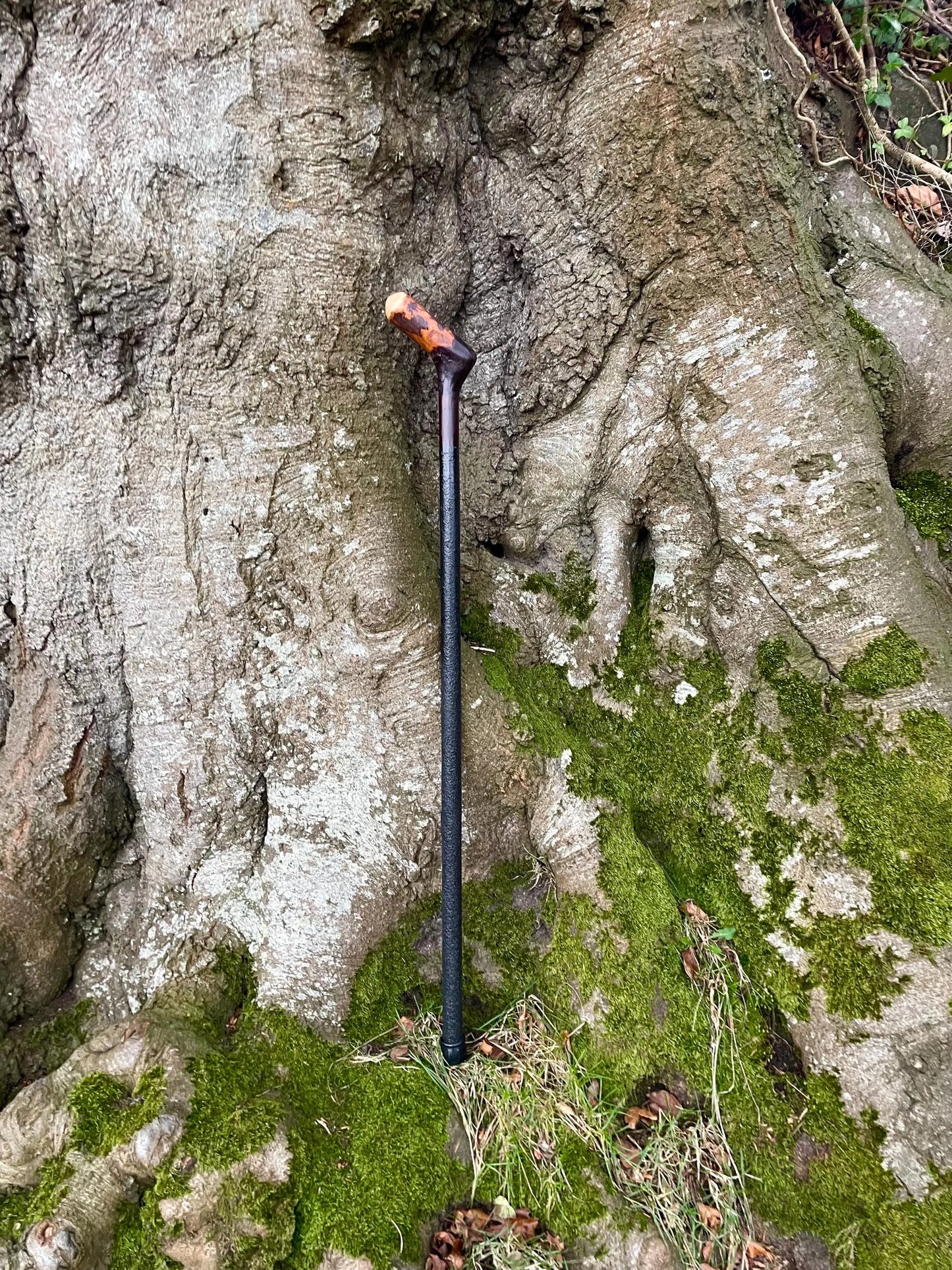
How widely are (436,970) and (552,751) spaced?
75cm

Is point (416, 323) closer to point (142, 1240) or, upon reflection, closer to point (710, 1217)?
point (142, 1240)

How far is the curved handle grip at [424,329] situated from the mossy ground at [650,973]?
2.64ft

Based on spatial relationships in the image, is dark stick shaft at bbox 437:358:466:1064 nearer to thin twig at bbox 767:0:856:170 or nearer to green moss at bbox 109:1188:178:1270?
green moss at bbox 109:1188:178:1270

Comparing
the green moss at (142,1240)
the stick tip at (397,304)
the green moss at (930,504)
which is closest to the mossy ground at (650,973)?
the green moss at (142,1240)

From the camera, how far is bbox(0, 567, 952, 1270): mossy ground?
165cm

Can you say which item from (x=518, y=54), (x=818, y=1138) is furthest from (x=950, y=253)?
(x=818, y=1138)

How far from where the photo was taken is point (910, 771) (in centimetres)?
192

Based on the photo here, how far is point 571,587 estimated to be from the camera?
7.54ft

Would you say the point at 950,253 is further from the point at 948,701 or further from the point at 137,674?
the point at 137,674

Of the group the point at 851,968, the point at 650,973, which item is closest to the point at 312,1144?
the point at 650,973

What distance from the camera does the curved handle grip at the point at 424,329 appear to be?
5.84 ft

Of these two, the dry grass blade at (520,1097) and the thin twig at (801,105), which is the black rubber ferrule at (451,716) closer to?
the dry grass blade at (520,1097)

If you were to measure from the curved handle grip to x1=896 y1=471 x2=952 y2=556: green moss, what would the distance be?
5.27ft

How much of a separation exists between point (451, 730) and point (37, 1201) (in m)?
1.48
